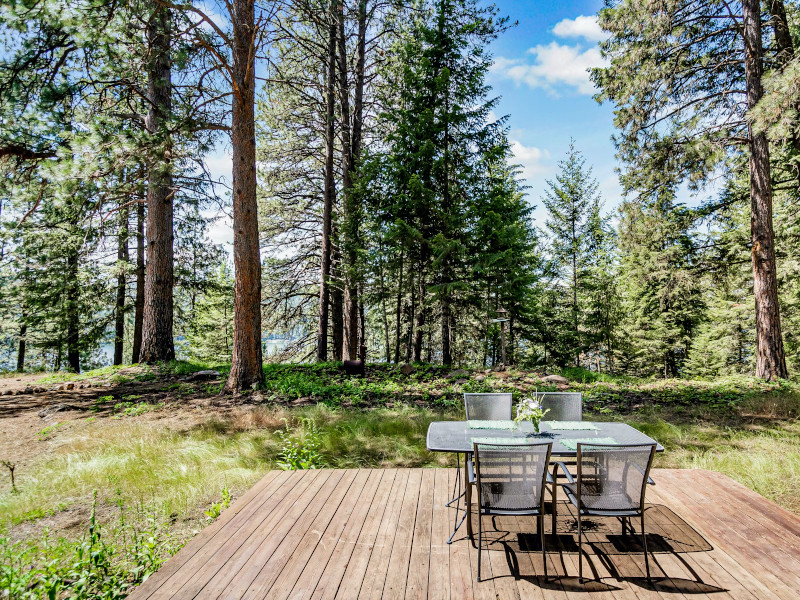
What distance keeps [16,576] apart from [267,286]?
39.3 feet

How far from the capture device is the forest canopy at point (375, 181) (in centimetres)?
725

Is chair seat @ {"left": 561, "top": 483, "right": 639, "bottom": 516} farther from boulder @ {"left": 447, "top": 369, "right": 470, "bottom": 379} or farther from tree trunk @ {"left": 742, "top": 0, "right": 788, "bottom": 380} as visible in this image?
tree trunk @ {"left": 742, "top": 0, "right": 788, "bottom": 380}

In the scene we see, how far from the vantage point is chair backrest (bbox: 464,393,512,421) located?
4.27 meters

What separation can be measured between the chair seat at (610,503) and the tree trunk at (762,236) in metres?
8.66

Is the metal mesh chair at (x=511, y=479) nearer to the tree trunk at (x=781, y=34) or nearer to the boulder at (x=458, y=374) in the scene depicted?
the boulder at (x=458, y=374)

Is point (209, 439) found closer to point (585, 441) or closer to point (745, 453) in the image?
point (585, 441)

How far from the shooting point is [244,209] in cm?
728

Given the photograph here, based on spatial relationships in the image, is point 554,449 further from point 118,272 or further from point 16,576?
point 118,272

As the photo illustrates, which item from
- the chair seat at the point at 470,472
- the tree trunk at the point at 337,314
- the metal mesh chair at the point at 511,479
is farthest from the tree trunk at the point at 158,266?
the metal mesh chair at the point at 511,479

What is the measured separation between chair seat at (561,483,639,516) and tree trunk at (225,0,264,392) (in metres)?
6.13

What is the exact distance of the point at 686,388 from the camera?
8570mm

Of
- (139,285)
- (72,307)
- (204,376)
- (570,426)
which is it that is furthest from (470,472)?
(72,307)

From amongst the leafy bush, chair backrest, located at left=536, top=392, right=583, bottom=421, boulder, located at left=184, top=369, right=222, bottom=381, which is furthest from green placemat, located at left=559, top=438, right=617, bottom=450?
boulder, located at left=184, top=369, right=222, bottom=381

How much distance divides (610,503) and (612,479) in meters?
0.19
